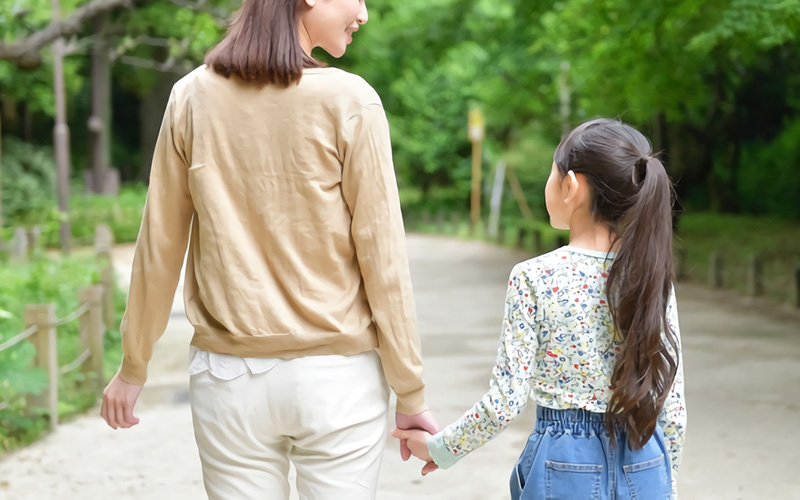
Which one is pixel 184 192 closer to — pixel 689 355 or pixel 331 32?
pixel 331 32

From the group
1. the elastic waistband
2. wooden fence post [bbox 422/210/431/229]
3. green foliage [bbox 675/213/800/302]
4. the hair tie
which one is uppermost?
the hair tie

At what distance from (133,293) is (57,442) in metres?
4.31

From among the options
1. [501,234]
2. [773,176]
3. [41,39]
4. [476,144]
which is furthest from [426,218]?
[41,39]

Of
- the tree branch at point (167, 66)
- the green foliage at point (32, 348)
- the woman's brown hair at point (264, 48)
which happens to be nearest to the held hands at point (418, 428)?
the woman's brown hair at point (264, 48)

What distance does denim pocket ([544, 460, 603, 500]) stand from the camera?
2.25 m

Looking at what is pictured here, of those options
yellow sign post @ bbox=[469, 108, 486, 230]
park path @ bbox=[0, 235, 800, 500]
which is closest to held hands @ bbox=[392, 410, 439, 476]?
park path @ bbox=[0, 235, 800, 500]

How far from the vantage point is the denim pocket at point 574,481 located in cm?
225

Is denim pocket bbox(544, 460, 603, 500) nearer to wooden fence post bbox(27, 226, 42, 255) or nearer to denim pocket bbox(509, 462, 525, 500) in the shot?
denim pocket bbox(509, 462, 525, 500)

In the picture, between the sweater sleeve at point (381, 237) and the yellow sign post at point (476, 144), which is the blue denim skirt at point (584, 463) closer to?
the sweater sleeve at point (381, 237)

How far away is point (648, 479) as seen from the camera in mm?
2312

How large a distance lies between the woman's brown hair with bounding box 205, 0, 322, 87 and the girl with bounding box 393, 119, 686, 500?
73 centimetres

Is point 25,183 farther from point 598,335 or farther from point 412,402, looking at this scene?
point 598,335

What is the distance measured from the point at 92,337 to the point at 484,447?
10.6ft

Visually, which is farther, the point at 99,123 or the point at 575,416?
the point at 99,123
